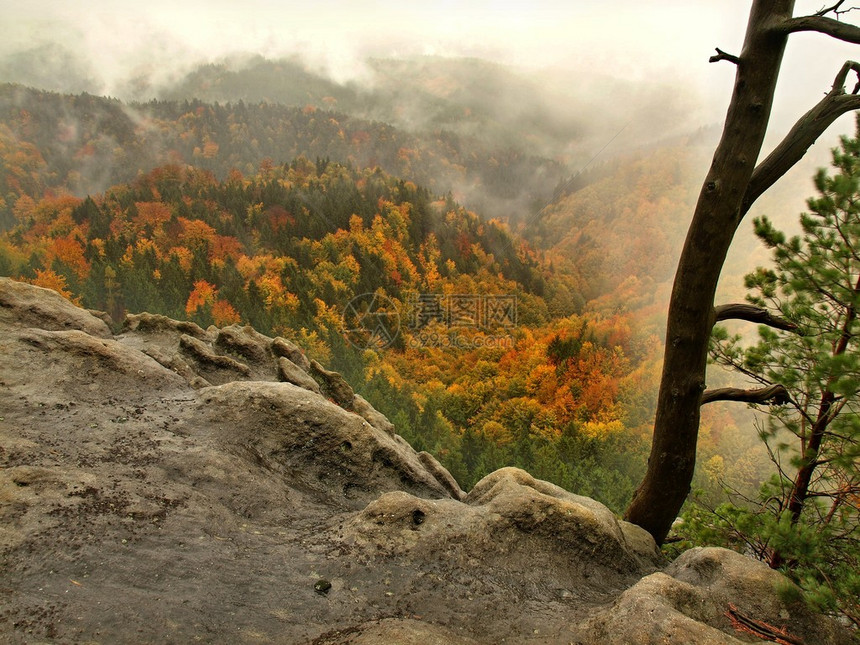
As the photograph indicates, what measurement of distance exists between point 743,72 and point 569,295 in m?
144

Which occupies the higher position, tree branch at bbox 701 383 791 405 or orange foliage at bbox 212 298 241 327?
tree branch at bbox 701 383 791 405

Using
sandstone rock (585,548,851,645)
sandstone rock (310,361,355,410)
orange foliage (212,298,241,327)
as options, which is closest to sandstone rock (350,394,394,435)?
sandstone rock (310,361,355,410)

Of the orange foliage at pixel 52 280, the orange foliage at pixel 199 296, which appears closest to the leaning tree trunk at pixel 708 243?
the orange foliage at pixel 199 296

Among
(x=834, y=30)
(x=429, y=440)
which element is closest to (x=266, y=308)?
(x=429, y=440)

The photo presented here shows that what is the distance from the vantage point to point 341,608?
584 cm

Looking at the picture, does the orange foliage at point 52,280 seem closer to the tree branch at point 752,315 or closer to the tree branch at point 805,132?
the tree branch at point 752,315

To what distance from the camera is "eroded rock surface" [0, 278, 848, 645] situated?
17.3 feet

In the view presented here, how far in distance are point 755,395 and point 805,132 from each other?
3.58m

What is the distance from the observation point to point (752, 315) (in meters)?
7.01

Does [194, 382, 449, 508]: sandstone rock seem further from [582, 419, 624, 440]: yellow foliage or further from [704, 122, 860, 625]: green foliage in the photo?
[582, 419, 624, 440]: yellow foliage

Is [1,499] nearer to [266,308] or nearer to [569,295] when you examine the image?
[266,308]

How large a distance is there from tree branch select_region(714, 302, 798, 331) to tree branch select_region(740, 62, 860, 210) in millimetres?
1403

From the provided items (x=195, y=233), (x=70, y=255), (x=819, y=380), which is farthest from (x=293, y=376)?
(x=195, y=233)

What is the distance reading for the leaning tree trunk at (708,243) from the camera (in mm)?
5793
